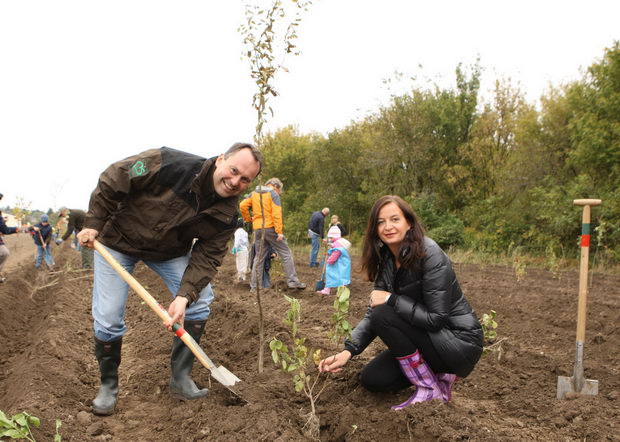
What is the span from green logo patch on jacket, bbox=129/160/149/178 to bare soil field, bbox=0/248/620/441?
1457mm

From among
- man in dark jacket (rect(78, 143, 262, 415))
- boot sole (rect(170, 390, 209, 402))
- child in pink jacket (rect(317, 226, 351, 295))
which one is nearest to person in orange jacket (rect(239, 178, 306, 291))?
child in pink jacket (rect(317, 226, 351, 295))

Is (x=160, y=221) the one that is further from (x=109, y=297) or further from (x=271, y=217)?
(x=271, y=217)

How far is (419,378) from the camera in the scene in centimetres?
302

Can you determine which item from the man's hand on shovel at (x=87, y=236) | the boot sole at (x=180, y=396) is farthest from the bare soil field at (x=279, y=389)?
the man's hand on shovel at (x=87, y=236)

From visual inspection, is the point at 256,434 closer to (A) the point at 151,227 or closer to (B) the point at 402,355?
(B) the point at 402,355

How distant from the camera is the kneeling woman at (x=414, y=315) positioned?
113 inches

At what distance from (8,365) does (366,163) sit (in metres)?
22.3

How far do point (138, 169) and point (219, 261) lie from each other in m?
0.78

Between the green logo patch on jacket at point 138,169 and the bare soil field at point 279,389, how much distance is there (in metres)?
1.46

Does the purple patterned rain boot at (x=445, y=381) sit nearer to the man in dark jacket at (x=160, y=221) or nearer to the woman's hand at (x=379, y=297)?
the woman's hand at (x=379, y=297)

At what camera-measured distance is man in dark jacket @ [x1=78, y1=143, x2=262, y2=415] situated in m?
2.89

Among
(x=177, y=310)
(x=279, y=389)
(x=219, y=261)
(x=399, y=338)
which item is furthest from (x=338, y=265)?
(x=177, y=310)

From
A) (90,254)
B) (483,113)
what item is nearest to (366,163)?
(483,113)

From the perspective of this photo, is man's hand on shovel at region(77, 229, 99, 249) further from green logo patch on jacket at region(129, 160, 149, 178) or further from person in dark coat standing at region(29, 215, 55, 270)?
person in dark coat standing at region(29, 215, 55, 270)
